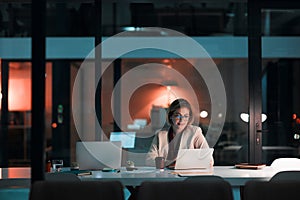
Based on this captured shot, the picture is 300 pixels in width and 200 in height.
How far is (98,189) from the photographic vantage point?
3314 mm

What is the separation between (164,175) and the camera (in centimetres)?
493

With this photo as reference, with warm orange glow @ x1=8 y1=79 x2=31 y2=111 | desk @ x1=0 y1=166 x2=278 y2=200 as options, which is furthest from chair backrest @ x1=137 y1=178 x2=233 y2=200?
warm orange glow @ x1=8 y1=79 x2=31 y2=111

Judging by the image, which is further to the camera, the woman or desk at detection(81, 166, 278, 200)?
the woman

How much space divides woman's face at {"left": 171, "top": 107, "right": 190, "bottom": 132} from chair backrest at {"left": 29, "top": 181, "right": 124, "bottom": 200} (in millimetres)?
2574

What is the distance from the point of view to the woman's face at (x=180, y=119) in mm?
5848

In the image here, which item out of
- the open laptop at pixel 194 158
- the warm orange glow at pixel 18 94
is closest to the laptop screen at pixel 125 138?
the warm orange glow at pixel 18 94

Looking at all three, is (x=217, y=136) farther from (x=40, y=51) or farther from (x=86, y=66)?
(x=40, y=51)

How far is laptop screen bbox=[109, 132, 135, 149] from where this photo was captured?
8.44m

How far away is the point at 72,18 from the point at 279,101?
11.8ft

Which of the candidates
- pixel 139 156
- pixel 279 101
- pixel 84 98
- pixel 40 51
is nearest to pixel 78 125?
pixel 84 98

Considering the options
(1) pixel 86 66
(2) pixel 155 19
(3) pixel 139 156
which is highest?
(2) pixel 155 19

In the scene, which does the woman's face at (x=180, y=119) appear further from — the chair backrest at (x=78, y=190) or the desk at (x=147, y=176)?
the chair backrest at (x=78, y=190)

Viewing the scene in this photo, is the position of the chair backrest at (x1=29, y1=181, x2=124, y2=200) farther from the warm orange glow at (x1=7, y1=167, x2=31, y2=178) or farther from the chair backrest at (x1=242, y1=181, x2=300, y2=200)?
the warm orange glow at (x1=7, y1=167, x2=31, y2=178)

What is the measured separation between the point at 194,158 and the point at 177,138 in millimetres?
646
